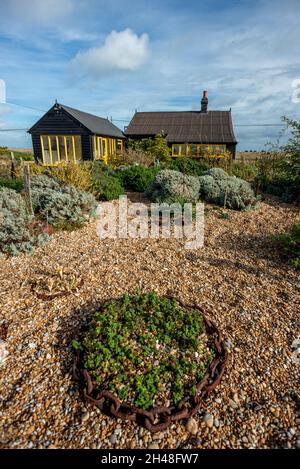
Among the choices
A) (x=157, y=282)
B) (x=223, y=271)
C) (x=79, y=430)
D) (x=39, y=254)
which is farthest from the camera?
(x=39, y=254)

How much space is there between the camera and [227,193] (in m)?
6.14

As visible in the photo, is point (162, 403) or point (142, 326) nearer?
point (162, 403)

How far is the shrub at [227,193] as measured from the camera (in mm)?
6035

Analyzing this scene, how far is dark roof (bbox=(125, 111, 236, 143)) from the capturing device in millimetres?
16875

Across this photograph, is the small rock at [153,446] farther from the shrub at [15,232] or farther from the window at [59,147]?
the window at [59,147]

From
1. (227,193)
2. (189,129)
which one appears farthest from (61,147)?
(227,193)

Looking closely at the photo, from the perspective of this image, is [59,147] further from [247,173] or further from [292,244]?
[292,244]

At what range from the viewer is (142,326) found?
7.54 feet

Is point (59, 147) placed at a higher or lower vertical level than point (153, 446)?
higher

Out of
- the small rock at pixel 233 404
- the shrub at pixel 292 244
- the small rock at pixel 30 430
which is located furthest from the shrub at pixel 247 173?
the small rock at pixel 30 430

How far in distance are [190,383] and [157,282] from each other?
1315 millimetres

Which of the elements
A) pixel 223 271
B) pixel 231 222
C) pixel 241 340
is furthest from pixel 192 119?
pixel 241 340

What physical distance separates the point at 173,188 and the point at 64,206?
248 cm

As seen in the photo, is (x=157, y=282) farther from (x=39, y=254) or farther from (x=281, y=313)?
(x=39, y=254)
